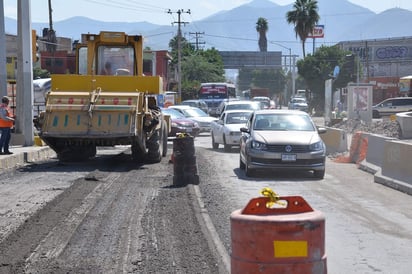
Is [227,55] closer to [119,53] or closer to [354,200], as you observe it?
[119,53]

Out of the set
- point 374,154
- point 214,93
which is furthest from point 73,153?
point 214,93

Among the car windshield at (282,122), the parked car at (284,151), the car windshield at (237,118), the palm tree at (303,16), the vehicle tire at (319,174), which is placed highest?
the palm tree at (303,16)

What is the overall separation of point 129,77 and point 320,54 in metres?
60.6

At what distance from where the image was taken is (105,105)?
1719 cm

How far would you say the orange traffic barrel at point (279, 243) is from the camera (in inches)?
188

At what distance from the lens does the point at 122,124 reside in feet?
56.1

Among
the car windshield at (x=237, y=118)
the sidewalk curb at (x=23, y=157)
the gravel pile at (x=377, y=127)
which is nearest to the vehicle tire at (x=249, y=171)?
the sidewalk curb at (x=23, y=157)

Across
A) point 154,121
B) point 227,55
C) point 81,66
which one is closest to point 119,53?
point 81,66

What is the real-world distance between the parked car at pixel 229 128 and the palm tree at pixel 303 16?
2334 inches

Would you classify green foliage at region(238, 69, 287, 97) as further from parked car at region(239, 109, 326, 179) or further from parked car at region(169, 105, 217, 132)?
parked car at region(239, 109, 326, 179)

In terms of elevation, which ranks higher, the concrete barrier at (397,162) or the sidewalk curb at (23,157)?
the concrete barrier at (397,162)

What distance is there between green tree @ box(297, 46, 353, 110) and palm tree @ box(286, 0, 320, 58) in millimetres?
6448

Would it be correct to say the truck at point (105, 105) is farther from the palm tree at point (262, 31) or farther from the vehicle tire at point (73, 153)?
the palm tree at point (262, 31)

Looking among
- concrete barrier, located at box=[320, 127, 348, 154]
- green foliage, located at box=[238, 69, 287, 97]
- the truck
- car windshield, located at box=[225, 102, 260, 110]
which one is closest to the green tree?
car windshield, located at box=[225, 102, 260, 110]
